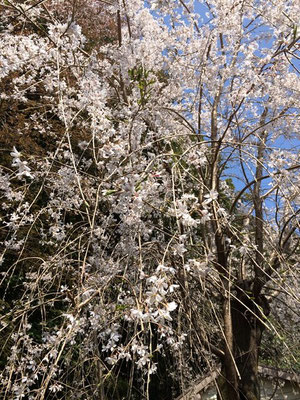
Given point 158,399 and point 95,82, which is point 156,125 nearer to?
point 95,82

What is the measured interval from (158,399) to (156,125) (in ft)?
11.9

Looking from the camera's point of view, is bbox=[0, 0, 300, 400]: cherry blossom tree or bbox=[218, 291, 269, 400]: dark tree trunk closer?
bbox=[0, 0, 300, 400]: cherry blossom tree

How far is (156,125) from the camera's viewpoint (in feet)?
12.5

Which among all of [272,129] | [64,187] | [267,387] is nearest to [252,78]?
[272,129]

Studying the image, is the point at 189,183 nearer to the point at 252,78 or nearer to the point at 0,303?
the point at 252,78

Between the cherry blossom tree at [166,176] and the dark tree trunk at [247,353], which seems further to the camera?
the dark tree trunk at [247,353]

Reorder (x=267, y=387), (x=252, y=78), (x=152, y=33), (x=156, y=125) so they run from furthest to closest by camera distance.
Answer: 1. (x=267, y=387)
2. (x=152, y=33)
3. (x=156, y=125)
4. (x=252, y=78)

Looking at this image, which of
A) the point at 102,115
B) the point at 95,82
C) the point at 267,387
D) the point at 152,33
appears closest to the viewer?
the point at 102,115

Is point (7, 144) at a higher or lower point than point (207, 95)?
lower

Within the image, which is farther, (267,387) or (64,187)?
(267,387)

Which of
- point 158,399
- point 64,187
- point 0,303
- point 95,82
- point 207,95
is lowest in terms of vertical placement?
point 158,399

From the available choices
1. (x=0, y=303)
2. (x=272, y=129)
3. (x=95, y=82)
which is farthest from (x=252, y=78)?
(x=0, y=303)

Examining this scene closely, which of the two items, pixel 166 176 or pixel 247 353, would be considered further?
pixel 247 353

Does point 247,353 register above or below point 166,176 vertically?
below
